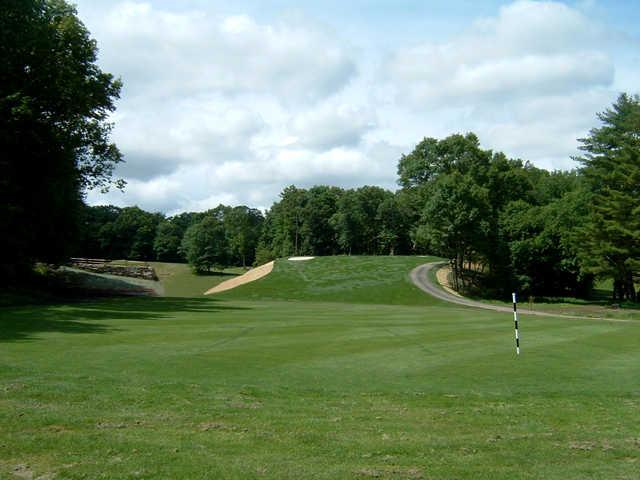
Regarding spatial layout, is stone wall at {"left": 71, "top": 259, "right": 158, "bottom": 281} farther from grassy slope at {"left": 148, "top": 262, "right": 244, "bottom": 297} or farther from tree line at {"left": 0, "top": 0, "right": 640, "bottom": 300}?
tree line at {"left": 0, "top": 0, "right": 640, "bottom": 300}

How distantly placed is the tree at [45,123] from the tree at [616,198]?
42514 mm

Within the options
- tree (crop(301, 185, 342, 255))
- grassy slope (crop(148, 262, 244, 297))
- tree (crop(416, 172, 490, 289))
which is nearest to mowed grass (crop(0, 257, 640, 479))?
tree (crop(416, 172, 490, 289))

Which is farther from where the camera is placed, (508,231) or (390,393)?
(508,231)

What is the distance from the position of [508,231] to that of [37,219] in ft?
163

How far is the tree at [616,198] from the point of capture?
153 ft

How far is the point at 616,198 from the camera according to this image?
154 feet

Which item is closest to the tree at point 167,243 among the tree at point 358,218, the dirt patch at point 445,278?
the tree at point 358,218

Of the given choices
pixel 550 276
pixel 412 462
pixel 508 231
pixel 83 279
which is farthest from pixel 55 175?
pixel 550 276

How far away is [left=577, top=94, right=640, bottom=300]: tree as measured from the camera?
153ft

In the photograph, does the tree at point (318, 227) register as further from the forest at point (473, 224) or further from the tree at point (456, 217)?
the tree at point (456, 217)

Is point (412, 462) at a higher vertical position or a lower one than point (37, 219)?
lower

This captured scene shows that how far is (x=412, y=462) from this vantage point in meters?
7.06

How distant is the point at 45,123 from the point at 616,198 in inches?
1782

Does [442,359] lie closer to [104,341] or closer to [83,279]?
[104,341]
